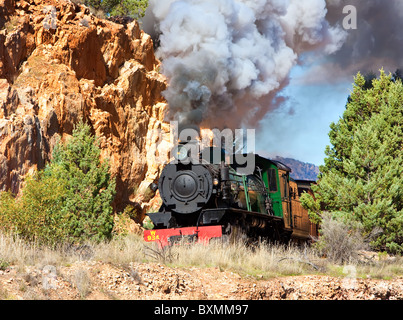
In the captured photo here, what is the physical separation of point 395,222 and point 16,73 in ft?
55.2

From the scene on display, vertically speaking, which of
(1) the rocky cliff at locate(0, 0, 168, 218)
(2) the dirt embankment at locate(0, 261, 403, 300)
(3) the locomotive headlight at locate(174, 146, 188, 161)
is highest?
(1) the rocky cliff at locate(0, 0, 168, 218)

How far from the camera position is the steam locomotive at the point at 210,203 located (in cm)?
1392

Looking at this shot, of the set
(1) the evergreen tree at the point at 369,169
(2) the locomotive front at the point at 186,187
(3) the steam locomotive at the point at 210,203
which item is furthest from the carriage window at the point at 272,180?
(2) the locomotive front at the point at 186,187

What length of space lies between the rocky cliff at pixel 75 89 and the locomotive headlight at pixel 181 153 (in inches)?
286

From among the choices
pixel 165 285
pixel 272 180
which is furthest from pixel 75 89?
pixel 165 285

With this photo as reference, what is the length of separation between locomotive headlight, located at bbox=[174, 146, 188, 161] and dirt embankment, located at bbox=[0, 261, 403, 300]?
4867 millimetres

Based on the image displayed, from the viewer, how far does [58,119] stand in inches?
Result: 902

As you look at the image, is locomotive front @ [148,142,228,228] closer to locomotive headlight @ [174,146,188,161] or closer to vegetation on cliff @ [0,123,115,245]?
locomotive headlight @ [174,146,188,161]

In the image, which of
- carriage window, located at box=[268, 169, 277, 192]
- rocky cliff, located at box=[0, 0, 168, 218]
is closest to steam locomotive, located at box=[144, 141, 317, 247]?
carriage window, located at box=[268, 169, 277, 192]

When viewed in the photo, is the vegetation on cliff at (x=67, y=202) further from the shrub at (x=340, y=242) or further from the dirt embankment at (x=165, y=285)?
the shrub at (x=340, y=242)

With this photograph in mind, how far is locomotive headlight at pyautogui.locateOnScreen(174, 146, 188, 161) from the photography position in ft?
48.4
